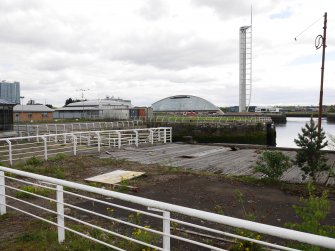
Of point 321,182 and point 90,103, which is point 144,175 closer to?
point 321,182

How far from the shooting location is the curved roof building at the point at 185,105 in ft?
Result: 378

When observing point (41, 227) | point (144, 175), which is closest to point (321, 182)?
point (144, 175)

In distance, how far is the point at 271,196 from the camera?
746 centimetres

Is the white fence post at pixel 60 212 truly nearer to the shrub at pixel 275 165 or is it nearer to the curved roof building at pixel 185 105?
the shrub at pixel 275 165

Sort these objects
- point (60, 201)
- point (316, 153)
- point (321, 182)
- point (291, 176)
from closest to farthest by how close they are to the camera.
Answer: point (60, 201) → point (316, 153) → point (321, 182) → point (291, 176)

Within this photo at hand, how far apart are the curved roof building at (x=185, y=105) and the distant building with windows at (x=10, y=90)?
162ft

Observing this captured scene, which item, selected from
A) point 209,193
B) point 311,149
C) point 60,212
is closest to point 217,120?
point 311,149

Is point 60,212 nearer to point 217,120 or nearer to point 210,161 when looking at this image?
point 210,161

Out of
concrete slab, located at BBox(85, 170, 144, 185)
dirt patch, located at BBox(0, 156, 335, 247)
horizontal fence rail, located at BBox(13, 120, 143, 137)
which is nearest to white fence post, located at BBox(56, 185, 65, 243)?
dirt patch, located at BBox(0, 156, 335, 247)

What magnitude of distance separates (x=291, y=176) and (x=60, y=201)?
7945mm

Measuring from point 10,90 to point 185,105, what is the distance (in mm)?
59901

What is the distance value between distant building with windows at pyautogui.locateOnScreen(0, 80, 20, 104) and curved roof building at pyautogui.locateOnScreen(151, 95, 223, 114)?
162ft

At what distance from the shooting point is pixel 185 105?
119250mm

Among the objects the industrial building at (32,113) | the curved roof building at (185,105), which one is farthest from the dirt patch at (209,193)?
the curved roof building at (185,105)
